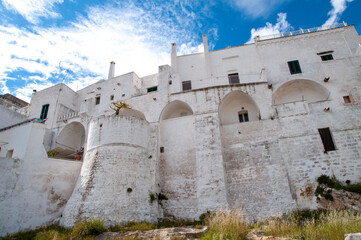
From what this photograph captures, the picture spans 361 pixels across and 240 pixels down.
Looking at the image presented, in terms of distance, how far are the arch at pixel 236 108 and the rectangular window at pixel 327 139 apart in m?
4.46

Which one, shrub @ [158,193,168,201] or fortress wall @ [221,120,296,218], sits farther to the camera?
shrub @ [158,193,168,201]

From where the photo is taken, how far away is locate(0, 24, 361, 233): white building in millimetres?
14531

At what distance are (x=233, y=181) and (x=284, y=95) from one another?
7.98 m

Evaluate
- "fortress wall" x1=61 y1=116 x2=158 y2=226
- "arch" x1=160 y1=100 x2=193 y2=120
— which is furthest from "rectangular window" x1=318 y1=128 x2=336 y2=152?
"fortress wall" x1=61 y1=116 x2=158 y2=226

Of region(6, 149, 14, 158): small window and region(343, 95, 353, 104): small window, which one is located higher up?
region(343, 95, 353, 104): small window

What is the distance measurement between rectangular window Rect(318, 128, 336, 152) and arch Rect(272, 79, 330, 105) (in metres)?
3.29

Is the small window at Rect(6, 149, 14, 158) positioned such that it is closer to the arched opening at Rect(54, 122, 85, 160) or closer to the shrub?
the arched opening at Rect(54, 122, 85, 160)

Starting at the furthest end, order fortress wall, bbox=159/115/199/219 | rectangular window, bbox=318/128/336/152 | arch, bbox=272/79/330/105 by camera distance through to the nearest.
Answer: arch, bbox=272/79/330/105 < fortress wall, bbox=159/115/199/219 < rectangular window, bbox=318/128/336/152

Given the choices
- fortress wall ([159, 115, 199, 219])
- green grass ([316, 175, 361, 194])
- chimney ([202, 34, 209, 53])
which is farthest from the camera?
chimney ([202, 34, 209, 53])

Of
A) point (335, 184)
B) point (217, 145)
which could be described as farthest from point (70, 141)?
point (335, 184)

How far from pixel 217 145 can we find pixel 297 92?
25.5ft

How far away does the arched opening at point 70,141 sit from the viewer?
2261cm

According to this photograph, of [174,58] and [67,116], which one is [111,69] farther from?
[174,58]

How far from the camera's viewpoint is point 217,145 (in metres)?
16.7
